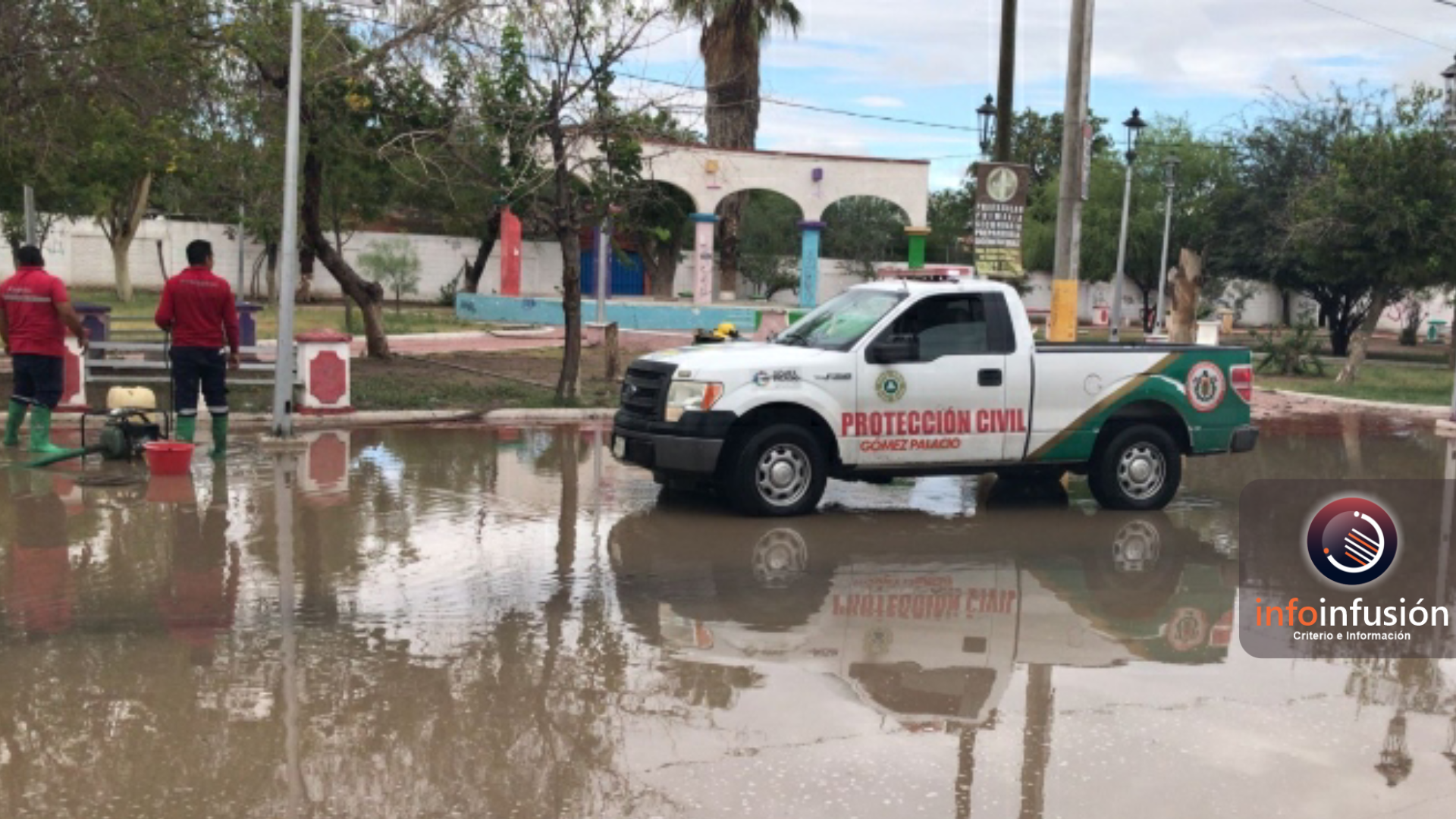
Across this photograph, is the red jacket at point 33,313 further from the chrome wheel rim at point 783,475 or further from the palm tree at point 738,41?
the palm tree at point 738,41

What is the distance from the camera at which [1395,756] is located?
19.7ft

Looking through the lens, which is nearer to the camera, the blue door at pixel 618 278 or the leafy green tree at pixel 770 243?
the blue door at pixel 618 278

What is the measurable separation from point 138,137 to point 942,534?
407 inches

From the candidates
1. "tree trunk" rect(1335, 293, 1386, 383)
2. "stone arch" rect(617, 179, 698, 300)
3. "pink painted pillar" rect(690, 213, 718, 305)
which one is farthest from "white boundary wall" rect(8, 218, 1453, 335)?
"tree trunk" rect(1335, 293, 1386, 383)

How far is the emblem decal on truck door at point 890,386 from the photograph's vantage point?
10.7 meters

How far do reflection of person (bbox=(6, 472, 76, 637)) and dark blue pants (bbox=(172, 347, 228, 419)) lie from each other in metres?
1.61

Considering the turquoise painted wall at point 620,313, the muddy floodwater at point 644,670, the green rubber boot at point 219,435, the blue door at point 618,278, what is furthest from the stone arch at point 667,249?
the muddy floodwater at point 644,670

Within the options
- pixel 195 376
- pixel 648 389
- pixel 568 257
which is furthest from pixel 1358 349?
pixel 195 376

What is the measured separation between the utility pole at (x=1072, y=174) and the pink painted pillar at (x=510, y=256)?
2671 centimetres

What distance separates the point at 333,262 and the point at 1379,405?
17.0 m

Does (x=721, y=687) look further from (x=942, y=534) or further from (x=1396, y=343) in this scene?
(x=1396, y=343)

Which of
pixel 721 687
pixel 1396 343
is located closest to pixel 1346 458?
pixel 721 687

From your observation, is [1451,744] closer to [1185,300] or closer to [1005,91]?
[1005,91]

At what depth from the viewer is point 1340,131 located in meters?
39.1
